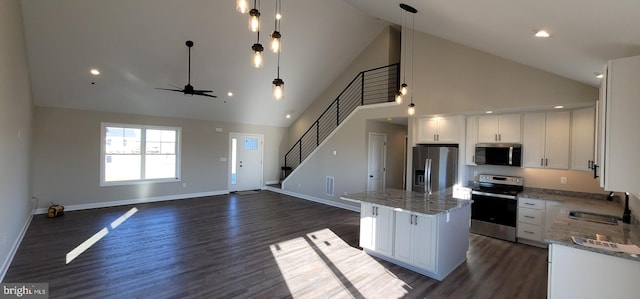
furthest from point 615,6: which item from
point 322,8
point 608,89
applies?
point 322,8

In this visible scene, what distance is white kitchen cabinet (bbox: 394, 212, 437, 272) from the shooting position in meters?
3.57

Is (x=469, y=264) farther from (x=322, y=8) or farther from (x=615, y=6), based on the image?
(x=322, y=8)

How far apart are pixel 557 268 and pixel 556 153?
3.16 m

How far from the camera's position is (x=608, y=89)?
215 cm

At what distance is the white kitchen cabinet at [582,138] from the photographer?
4.36 m

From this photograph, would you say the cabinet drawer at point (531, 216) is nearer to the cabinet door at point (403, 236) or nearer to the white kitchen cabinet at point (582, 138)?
the white kitchen cabinet at point (582, 138)

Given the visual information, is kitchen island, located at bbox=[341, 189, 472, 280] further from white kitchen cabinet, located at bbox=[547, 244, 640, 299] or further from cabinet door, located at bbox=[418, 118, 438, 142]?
cabinet door, located at bbox=[418, 118, 438, 142]

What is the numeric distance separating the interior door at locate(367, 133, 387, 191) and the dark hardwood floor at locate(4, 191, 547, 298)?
1.75m

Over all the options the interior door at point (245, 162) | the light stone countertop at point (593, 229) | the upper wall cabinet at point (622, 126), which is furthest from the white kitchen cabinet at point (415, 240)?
the interior door at point (245, 162)

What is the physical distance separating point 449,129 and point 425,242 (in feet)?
9.70

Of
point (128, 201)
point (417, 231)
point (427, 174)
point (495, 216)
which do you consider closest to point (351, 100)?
point (427, 174)

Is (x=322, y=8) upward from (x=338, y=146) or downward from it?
upward

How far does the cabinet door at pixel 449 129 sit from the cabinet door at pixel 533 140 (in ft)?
A: 3.51

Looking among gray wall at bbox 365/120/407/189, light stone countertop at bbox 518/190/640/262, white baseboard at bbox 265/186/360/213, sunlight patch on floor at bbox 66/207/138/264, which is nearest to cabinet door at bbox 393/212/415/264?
light stone countertop at bbox 518/190/640/262
